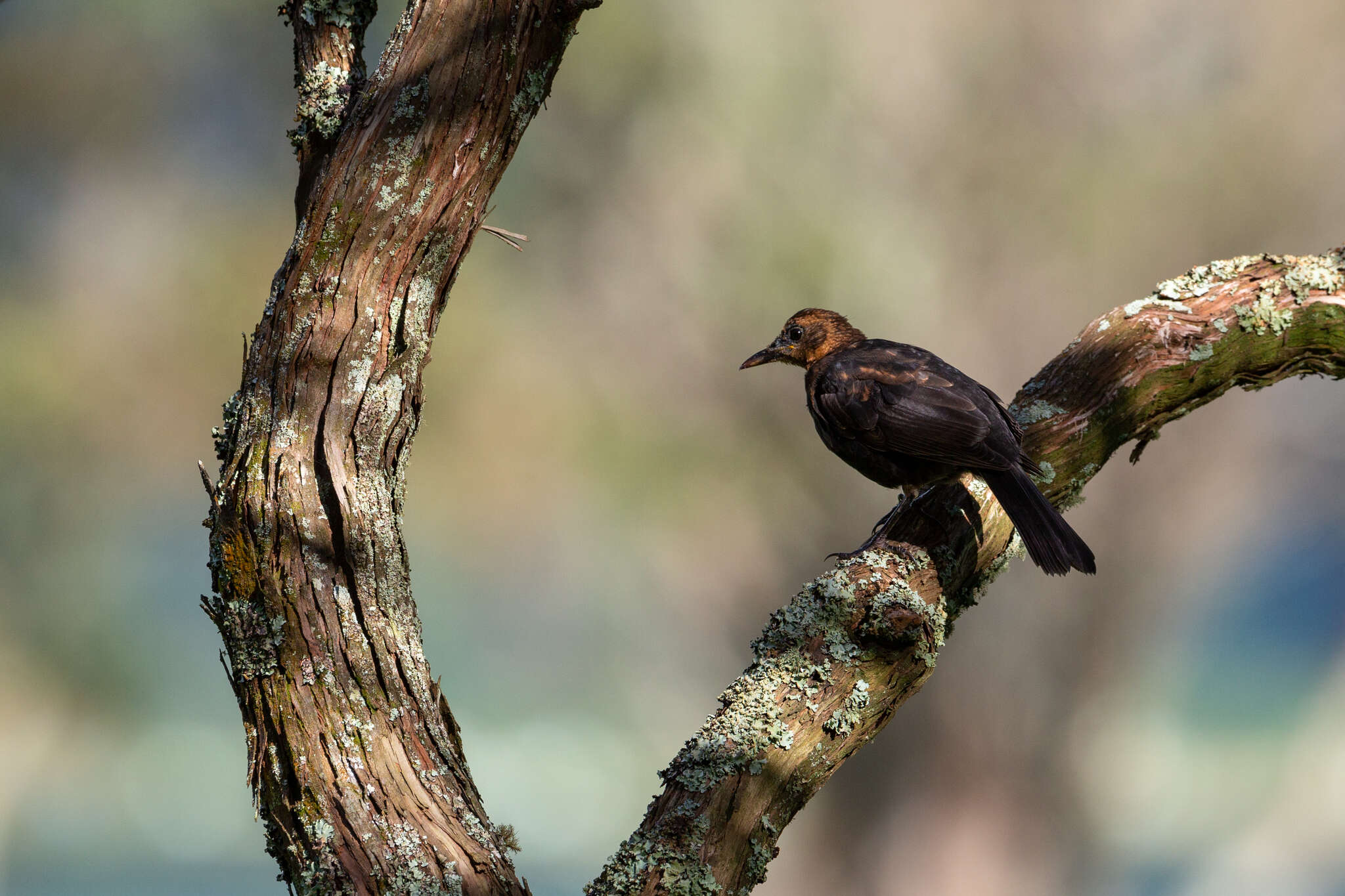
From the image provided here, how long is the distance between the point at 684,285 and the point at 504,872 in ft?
14.1

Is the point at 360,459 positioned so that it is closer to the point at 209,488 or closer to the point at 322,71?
the point at 209,488

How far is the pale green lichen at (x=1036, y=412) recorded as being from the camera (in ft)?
8.83

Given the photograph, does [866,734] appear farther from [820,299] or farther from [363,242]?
[820,299]

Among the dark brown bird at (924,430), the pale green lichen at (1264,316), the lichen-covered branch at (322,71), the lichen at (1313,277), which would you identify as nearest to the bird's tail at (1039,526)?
the dark brown bird at (924,430)

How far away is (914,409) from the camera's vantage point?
2789 millimetres

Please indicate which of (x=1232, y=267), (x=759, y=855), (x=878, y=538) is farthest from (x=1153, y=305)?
(x=759, y=855)

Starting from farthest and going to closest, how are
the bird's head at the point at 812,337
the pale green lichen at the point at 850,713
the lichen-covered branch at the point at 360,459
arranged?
the bird's head at the point at 812,337
the pale green lichen at the point at 850,713
the lichen-covered branch at the point at 360,459

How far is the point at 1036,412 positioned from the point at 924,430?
288mm

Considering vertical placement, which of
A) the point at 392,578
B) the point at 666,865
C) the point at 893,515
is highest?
the point at 893,515

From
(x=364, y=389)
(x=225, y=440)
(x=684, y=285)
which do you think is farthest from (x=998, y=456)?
(x=684, y=285)

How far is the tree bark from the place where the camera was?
1.73 meters

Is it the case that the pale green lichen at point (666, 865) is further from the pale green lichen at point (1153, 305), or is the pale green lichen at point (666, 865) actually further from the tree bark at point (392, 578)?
the pale green lichen at point (1153, 305)

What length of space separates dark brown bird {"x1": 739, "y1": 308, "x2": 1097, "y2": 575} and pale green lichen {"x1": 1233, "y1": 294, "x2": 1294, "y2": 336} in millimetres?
605

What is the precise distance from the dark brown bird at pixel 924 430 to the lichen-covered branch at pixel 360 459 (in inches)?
44.4
